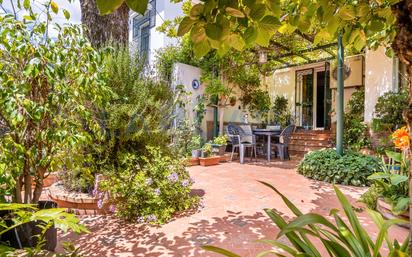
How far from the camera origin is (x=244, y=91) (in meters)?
10.2

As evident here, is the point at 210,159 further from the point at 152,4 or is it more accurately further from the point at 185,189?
the point at 152,4

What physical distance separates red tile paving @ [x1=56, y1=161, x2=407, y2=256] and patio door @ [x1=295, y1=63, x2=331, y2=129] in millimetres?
6400

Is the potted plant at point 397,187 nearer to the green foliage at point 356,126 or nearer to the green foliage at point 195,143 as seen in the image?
the green foliage at point 356,126

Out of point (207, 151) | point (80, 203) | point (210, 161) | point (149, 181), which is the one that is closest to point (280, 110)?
point (207, 151)

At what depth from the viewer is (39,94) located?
209cm

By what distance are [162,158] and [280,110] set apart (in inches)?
329

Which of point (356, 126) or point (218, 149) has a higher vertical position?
point (356, 126)

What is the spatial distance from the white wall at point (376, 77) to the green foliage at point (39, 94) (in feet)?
22.1

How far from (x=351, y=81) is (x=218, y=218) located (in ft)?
25.6

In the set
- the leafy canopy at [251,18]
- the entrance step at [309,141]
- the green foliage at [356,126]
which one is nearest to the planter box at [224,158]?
the entrance step at [309,141]

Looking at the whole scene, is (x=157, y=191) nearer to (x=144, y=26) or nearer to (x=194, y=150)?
(x=194, y=150)

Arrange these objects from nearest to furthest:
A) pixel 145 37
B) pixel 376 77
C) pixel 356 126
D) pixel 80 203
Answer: pixel 80 203
pixel 376 77
pixel 356 126
pixel 145 37

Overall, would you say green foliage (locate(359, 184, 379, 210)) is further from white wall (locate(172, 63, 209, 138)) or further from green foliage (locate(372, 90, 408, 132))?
white wall (locate(172, 63, 209, 138))

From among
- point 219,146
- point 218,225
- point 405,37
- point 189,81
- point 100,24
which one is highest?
point 100,24
